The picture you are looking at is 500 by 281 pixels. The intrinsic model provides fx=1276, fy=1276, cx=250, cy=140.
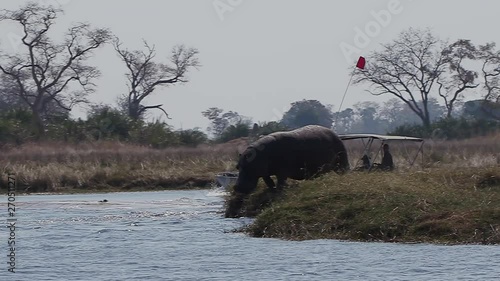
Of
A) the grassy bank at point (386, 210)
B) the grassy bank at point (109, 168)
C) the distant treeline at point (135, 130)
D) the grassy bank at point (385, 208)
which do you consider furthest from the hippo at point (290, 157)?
the distant treeline at point (135, 130)

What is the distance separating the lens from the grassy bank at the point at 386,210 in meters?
21.6

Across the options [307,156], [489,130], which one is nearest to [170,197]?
[307,156]

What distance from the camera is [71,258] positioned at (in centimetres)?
2147

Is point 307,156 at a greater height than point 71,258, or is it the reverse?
point 307,156

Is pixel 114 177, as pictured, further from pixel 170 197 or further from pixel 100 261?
pixel 100 261

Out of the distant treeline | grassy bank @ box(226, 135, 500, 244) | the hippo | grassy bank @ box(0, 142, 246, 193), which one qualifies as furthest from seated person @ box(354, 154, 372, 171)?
the distant treeline

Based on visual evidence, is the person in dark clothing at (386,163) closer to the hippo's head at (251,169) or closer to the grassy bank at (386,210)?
the hippo's head at (251,169)

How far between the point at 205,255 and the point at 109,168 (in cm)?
2633

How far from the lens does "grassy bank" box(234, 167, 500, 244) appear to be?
852 inches

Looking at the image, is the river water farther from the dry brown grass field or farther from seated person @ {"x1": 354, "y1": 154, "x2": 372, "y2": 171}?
the dry brown grass field

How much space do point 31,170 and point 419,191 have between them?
938 inches

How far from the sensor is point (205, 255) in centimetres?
2141

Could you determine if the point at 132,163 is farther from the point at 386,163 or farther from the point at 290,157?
the point at 290,157

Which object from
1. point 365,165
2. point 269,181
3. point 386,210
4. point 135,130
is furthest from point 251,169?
point 135,130
